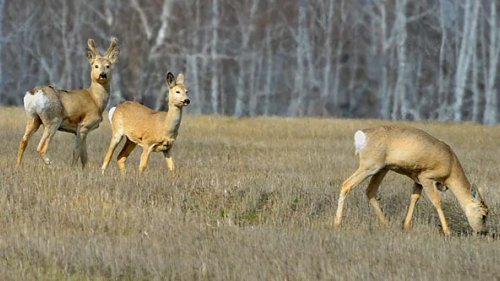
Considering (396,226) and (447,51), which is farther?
(447,51)

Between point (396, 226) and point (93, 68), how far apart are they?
629cm

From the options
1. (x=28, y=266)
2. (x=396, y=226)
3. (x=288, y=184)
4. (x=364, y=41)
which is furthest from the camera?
(x=364, y=41)

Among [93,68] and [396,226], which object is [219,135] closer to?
[93,68]

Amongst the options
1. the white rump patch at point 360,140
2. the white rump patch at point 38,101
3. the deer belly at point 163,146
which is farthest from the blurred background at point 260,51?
the white rump patch at point 360,140

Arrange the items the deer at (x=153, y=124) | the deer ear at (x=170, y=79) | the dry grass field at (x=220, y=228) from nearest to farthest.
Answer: the dry grass field at (x=220, y=228)
the deer ear at (x=170, y=79)
the deer at (x=153, y=124)

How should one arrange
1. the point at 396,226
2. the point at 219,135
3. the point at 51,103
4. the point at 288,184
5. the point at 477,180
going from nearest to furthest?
the point at 396,226 < the point at 288,184 < the point at 51,103 < the point at 477,180 < the point at 219,135

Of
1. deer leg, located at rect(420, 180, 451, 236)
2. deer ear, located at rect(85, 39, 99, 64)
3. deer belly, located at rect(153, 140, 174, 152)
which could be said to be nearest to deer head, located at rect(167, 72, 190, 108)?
deer belly, located at rect(153, 140, 174, 152)

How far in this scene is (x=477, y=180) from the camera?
16391 mm

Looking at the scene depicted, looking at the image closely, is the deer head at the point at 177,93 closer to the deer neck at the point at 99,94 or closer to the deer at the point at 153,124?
the deer at the point at 153,124

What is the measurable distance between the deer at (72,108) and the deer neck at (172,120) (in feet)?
5.05

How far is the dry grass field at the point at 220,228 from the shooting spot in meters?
8.39

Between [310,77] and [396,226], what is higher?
[396,226]

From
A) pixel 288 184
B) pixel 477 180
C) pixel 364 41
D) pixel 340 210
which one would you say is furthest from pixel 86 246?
pixel 364 41

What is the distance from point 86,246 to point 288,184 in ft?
16.2
